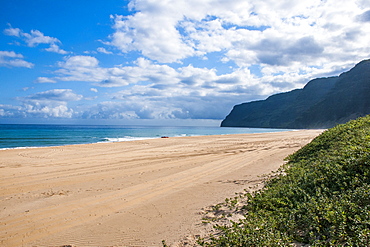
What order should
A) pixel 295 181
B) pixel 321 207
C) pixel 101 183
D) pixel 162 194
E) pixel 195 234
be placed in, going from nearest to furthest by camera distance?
pixel 321 207 → pixel 195 234 → pixel 295 181 → pixel 162 194 → pixel 101 183

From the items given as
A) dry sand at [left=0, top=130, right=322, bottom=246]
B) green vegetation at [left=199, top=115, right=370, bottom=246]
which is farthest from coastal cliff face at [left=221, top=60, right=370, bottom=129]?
green vegetation at [left=199, top=115, right=370, bottom=246]

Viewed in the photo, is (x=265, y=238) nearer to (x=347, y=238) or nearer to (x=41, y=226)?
(x=347, y=238)

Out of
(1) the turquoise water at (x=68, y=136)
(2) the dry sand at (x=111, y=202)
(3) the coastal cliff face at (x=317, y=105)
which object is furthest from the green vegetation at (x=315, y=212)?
(3) the coastal cliff face at (x=317, y=105)

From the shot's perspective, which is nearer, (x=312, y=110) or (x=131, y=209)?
(x=131, y=209)

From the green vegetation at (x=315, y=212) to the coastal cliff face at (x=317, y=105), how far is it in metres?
101

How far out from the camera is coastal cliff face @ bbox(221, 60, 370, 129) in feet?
315

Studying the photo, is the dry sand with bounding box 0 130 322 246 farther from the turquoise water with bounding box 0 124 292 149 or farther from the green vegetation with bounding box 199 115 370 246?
the turquoise water with bounding box 0 124 292 149

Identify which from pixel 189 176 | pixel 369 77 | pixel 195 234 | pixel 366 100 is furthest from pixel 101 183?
pixel 369 77

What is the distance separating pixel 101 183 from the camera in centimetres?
962

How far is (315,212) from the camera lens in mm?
4418

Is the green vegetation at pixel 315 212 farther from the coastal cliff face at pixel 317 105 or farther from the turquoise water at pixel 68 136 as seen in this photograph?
the coastal cliff face at pixel 317 105

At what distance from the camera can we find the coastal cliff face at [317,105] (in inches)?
3782

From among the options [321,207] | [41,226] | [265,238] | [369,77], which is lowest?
[41,226]

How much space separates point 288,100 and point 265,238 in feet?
574
